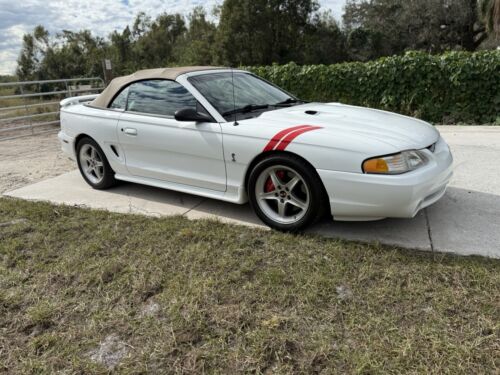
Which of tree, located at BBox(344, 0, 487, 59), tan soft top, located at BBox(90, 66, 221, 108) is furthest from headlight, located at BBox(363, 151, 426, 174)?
tree, located at BBox(344, 0, 487, 59)

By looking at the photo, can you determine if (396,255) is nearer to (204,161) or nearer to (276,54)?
(204,161)

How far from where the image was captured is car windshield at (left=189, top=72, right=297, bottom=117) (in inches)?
161

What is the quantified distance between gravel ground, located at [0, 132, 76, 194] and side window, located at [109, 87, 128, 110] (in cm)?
205

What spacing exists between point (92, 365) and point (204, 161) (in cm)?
213

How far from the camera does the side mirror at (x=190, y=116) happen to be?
3.83 m

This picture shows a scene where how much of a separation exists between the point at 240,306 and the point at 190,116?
1.86 meters

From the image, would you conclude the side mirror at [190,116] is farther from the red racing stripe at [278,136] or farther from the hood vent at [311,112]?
the hood vent at [311,112]

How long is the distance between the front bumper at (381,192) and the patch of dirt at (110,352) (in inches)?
73.6

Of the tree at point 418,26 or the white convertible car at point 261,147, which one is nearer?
the white convertible car at point 261,147

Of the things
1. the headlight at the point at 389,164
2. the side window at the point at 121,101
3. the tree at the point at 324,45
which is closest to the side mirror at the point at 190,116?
the side window at the point at 121,101

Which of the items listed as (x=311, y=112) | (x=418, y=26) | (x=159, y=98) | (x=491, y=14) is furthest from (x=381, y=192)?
(x=418, y=26)

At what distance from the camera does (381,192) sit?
126 inches

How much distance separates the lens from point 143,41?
41000 millimetres

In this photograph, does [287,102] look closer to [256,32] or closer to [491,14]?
[491,14]
